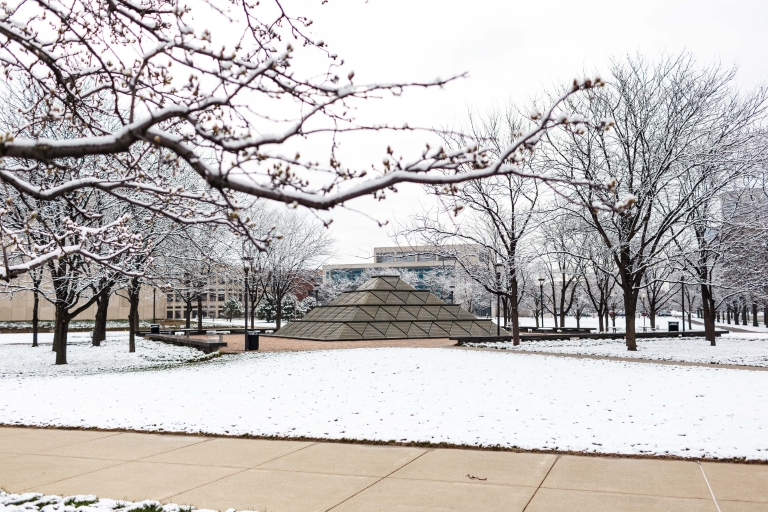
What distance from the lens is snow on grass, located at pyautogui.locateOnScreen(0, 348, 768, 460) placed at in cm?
792

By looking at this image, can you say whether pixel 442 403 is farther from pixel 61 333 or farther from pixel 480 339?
pixel 480 339

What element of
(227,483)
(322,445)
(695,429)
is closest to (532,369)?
(695,429)

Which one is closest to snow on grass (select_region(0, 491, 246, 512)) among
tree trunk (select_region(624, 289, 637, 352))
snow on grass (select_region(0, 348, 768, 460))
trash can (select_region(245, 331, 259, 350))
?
snow on grass (select_region(0, 348, 768, 460))

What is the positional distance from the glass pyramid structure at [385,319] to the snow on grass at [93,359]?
22.5ft

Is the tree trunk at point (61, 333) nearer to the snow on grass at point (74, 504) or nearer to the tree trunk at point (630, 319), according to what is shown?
the snow on grass at point (74, 504)

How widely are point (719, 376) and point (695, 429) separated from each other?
20.9 ft

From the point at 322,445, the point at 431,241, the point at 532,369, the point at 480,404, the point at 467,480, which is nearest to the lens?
the point at 467,480

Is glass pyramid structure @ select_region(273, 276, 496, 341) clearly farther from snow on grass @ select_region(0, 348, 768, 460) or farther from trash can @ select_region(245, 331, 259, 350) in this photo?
snow on grass @ select_region(0, 348, 768, 460)

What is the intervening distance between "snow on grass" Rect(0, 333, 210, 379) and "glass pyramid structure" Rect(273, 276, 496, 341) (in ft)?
22.5

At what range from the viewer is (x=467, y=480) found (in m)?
5.91

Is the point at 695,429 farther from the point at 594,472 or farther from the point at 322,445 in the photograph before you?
the point at 322,445

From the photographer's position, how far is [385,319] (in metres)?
31.3

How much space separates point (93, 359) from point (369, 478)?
64.0 feet

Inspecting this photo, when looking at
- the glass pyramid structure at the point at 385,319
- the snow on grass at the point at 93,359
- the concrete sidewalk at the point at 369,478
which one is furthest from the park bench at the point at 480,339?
the concrete sidewalk at the point at 369,478
